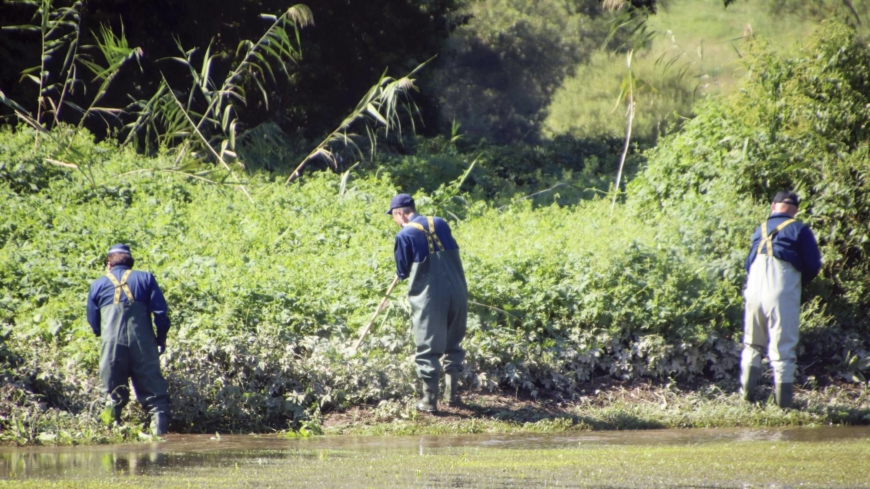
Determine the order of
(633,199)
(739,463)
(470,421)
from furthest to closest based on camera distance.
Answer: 1. (633,199)
2. (470,421)
3. (739,463)

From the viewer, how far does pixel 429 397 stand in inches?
295

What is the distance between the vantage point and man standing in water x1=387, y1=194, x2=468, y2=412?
748 centimetres

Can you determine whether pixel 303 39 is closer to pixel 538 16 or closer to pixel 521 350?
pixel 521 350

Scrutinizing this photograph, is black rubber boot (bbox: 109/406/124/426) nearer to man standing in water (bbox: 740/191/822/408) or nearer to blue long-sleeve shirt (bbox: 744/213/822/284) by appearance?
man standing in water (bbox: 740/191/822/408)

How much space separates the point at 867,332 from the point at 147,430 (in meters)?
6.93

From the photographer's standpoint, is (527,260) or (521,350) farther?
(527,260)

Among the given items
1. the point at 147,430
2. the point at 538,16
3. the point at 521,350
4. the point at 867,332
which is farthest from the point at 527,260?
the point at 538,16

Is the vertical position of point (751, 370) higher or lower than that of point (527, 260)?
lower

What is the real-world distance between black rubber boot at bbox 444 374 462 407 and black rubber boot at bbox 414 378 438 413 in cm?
17

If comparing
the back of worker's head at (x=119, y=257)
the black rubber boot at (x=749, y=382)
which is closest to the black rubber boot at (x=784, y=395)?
the black rubber boot at (x=749, y=382)

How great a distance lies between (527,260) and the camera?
9.35 meters

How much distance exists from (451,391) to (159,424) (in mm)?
2371

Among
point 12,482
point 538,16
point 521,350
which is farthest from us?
point 538,16

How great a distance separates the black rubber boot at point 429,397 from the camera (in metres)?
7.48
